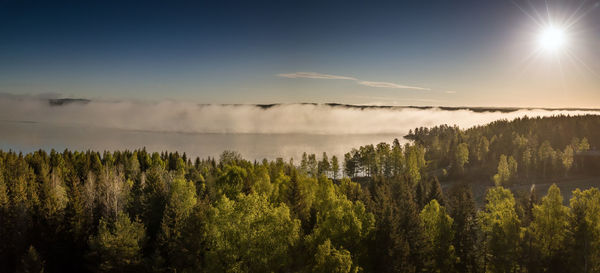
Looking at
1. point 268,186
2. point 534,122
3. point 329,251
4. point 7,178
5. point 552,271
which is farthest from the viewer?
point 534,122

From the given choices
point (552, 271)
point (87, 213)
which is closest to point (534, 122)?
point (552, 271)

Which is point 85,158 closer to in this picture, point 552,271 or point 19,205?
point 19,205

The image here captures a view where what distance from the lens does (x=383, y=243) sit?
32.0 meters

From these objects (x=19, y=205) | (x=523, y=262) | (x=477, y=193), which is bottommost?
(x=477, y=193)

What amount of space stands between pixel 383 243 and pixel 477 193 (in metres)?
77.8

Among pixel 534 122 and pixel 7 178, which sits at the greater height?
pixel 534 122

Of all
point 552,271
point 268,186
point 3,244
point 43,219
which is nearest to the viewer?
point 552,271

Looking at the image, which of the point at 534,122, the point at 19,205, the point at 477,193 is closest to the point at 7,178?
the point at 19,205

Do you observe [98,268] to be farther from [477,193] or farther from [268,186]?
[477,193]

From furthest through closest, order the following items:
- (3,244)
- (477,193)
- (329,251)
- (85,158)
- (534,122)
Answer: (534,122)
(477,193)
(85,158)
(3,244)
(329,251)

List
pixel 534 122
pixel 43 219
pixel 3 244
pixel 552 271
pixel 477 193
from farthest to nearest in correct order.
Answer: pixel 534 122 → pixel 477 193 → pixel 43 219 → pixel 3 244 → pixel 552 271

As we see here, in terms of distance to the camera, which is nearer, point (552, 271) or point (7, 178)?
point (552, 271)

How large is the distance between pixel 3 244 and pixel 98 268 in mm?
10656

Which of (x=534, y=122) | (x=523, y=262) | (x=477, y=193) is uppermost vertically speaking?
(x=534, y=122)
